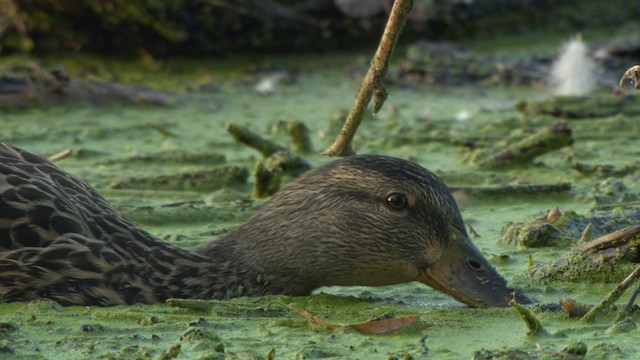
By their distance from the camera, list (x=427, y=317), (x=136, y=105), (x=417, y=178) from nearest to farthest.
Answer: (x=427, y=317)
(x=417, y=178)
(x=136, y=105)

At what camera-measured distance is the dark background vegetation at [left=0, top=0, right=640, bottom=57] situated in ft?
38.2

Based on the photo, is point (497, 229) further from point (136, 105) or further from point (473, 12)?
point (473, 12)

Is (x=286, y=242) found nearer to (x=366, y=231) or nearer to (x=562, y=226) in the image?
(x=366, y=231)

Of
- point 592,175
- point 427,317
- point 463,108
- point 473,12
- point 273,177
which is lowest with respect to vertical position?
point 427,317

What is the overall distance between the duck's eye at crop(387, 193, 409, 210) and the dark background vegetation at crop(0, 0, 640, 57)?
684cm

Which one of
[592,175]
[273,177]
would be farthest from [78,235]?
Answer: [592,175]

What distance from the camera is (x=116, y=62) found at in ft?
38.2

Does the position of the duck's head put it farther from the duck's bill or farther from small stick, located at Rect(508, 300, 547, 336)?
small stick, located at Rect(508, 300, 547, 336)

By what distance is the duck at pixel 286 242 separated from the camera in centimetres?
477

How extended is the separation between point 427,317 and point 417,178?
2.45ft

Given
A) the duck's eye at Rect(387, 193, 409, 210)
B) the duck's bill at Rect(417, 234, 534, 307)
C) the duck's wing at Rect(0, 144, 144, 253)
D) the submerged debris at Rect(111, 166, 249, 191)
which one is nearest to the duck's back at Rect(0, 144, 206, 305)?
the duck's wing at Rect(0, 144, 144, 253)

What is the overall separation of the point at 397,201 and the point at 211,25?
7.08 metres

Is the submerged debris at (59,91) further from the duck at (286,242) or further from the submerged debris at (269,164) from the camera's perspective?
the duck at (286,242)

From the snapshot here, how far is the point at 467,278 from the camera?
16.1 feet
